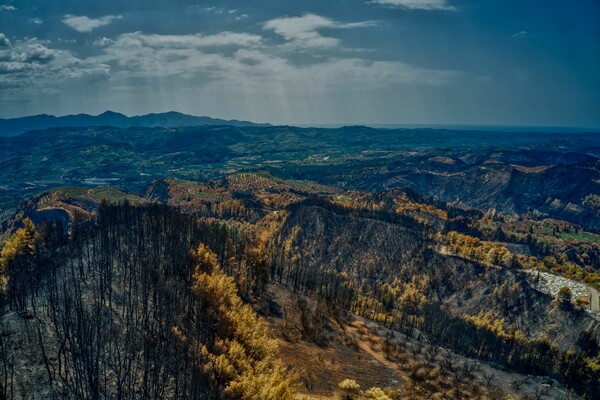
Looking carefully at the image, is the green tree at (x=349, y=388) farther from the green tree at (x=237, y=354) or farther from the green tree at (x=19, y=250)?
the green tree at (x=19, y=250)

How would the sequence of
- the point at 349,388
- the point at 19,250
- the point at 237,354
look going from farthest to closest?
→ the point at 19,250 → the point at 349,388 → the point at 237,354

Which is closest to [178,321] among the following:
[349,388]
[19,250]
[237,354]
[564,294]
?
[237,354]

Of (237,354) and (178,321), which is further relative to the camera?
(178,321)

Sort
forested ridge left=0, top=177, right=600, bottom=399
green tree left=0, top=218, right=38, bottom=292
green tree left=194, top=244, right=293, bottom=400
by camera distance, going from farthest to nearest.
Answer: green tree left=0, top=218, right=38, bottom=292 → forested ridge left=0, top=177, right=600, bottom=399 → green tree left=194, top=244, right=293, bottom=400

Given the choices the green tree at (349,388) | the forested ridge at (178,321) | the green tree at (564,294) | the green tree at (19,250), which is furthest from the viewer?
the green tree at (564,294)

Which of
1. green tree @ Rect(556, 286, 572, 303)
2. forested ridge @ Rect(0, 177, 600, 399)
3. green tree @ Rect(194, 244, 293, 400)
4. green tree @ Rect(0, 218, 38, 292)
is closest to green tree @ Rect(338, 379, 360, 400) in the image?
forested ridge @ Rect(0, 177, 600, 399)

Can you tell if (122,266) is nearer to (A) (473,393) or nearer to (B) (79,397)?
(B) (79,397)

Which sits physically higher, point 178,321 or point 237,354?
point 237,354

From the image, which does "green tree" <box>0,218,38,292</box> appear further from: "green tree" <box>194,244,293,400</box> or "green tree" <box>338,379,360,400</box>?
"green tree" <box>338,379,360,400</box>

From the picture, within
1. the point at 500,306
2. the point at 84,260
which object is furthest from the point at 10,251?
the point at 500,306

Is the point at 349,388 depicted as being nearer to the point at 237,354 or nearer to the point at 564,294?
the point at 237,354

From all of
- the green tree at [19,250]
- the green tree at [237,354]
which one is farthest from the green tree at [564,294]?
the green tree at [19,250]
